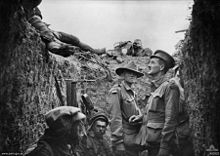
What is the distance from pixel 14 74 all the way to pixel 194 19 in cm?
256

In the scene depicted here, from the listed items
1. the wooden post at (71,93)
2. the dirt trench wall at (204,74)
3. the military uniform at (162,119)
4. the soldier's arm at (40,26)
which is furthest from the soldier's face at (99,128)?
the soldier's arm at (40,26)

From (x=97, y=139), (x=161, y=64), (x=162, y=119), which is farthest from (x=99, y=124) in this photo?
(x=161, y=64)

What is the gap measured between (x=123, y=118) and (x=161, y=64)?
44.7 inches

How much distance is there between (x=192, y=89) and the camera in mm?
6848

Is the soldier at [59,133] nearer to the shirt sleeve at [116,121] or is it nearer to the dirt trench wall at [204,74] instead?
the shirt sleeve at [116,121]

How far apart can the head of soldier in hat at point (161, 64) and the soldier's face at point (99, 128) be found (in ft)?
3.93

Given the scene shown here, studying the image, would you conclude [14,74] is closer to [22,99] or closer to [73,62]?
[22,99]

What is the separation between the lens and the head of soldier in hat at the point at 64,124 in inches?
260

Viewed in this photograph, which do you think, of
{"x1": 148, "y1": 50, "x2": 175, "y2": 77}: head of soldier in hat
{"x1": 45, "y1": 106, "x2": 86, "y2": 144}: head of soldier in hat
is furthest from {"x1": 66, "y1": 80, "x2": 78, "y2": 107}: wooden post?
{"x1": 45, "y1": 106, "x2": 86, "y2": 144}: head of soldier in hat

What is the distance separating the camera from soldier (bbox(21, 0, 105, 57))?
7147mm

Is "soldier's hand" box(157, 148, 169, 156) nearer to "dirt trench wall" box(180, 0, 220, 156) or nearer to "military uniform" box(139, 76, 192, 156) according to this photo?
"military uniform" box(139, 76, 192, 156)

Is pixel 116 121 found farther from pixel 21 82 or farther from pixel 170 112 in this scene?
pixel 21 82

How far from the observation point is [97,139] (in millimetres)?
8219

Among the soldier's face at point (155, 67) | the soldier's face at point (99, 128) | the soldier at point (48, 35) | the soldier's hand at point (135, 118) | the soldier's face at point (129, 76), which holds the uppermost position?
the soldier at point (48, 35)
